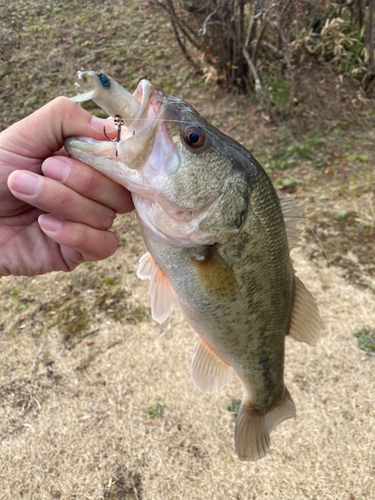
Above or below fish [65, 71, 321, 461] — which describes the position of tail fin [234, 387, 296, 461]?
below

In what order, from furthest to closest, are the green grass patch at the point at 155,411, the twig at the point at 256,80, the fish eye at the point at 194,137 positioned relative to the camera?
the twig at the point at 256,80
the green grass patch at the point at 155,411
the fish eye at the point at 194,137

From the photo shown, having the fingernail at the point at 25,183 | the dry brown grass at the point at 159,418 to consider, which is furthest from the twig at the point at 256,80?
the fingernail at the point at 25,183

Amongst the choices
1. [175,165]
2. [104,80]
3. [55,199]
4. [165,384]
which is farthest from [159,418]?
[104,80]

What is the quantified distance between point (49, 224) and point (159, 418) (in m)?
1.92

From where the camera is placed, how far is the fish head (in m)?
1.18

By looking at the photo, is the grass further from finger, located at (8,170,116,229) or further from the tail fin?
finger, located at (8,170,116,229)

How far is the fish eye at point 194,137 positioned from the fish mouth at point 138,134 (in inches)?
4.1

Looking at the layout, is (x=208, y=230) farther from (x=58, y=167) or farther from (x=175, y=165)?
(x=58, y=167)

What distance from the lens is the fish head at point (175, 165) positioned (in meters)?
1.18

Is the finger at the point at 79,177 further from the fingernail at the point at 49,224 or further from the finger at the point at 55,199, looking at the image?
the fingernail at the point at 49,224

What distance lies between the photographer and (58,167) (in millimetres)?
1354

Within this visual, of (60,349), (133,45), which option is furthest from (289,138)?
(60,349)

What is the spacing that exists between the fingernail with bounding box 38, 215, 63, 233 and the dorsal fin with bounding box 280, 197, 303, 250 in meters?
0.90

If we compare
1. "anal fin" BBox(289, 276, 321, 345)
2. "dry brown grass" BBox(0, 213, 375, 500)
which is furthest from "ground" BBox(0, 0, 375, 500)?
"anal fin" BBox(289, 276, 321, 345)
